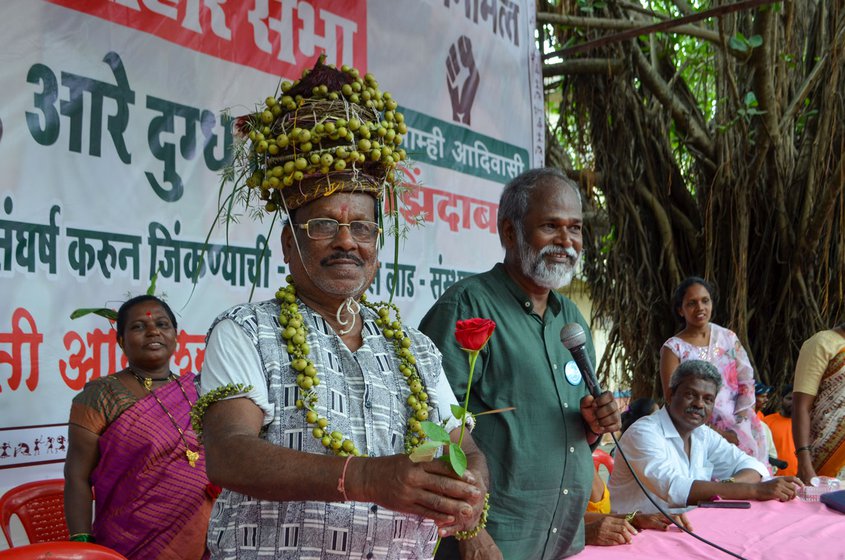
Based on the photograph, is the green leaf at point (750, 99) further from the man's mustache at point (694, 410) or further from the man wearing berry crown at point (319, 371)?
the man wearing berry crown at point (319, 371)

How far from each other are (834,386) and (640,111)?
3.31 metres

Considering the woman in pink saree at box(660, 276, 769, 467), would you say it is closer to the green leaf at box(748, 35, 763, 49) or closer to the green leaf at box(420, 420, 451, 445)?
the green leaf at box(748, 35, 763, 49)

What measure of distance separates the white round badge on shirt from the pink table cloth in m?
0.52

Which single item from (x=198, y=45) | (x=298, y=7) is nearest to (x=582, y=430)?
(x=198, y=45)

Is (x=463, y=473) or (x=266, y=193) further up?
(x=266, y=193)

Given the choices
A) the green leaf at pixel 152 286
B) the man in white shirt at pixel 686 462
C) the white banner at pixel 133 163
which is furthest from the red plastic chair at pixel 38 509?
the man in white shirt at pixel 686 462

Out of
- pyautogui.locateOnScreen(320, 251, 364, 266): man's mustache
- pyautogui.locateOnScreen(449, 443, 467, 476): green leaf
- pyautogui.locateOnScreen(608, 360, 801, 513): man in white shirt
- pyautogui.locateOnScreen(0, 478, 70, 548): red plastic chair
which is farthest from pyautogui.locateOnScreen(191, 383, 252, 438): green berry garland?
pyautogui.locateOnScreen(608, 360, 801, 513): man in white shirt

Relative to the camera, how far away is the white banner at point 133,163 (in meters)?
2.99

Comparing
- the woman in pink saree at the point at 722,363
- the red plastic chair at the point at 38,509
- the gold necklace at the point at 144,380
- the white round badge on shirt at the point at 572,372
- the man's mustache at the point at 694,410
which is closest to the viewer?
the white round badge on shirt at the point at 572,372

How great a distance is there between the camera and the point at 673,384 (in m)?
3.87

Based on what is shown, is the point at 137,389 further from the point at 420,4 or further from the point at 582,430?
the point at 420,4

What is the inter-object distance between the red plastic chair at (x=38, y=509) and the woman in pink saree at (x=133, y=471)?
0.09m

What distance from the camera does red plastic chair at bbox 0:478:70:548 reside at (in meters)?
2.82

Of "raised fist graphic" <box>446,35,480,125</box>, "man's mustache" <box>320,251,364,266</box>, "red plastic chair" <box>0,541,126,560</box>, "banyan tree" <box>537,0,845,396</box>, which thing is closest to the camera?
"man's mustache" <box>320,251,364,266</box>
